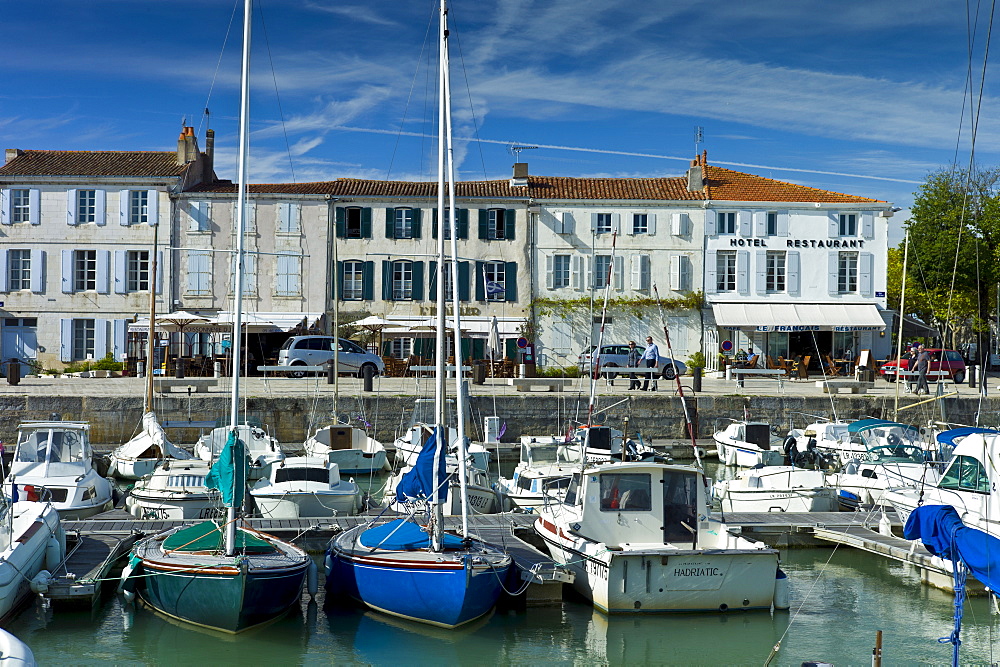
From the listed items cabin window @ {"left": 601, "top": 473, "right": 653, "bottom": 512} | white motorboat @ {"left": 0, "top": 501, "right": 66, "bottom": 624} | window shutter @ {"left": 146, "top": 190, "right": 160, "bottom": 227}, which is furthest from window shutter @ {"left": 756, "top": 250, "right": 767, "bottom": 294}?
white motorboat @ {"left": 0, "top": 501, "right": 66, "bottom": 624}

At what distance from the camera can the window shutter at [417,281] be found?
4331 centimetres

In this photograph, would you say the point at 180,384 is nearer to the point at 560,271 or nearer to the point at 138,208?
the point at 138,208

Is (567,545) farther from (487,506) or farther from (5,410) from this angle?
(5,410)

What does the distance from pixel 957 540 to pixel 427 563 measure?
6143mm

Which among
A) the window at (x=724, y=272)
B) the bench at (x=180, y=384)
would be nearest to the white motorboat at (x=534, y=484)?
the bench at (x=180, y=384)

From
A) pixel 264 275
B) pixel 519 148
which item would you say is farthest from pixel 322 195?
pixel 519 148

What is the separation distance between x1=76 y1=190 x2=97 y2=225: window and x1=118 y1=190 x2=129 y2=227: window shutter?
0.98 meters

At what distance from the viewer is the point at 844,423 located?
29094 mm

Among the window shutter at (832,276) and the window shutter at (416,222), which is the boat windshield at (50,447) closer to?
the window shutter at (416,222)

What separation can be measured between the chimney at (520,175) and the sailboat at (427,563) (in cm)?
2966

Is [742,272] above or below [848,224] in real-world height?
below

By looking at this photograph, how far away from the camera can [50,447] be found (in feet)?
68.1

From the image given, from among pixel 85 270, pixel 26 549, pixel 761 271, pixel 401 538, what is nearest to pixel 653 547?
pixel 401 538

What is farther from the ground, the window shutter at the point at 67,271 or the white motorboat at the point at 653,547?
the window shutter at the point at 67,271
